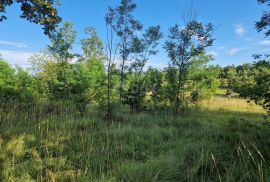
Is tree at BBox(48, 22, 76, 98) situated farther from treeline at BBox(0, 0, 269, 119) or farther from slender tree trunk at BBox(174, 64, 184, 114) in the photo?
slender tree trunk at BBox(174, 64, 184, 114)

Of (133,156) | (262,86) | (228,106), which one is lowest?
(133,156)

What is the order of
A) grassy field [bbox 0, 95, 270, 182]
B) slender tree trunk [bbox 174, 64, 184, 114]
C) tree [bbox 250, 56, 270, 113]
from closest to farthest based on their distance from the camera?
1. grassy field [bbox 0, 95, 270, 182]
2. tree [bbox 250, 56, 270, 113]
3. slender tree trunk [bbox 174, 64, 184, 114]

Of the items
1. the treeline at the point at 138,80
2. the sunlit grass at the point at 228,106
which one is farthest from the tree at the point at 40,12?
the sunlit grass at the point at 228,106

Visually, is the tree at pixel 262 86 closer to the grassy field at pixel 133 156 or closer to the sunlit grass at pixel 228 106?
the grassy field at pixel 133 156

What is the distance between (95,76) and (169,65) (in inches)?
237

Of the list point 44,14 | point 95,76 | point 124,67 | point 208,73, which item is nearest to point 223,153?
point 44,14

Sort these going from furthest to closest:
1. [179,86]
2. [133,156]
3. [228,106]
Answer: [228,106]
[179,86]
[133,156]

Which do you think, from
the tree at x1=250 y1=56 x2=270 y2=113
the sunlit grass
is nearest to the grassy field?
the tree at x1=250 y1=56 x2=270 y2=113

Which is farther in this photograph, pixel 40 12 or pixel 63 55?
pixel 63 55

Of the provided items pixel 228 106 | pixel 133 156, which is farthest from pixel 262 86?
pixel 228 106

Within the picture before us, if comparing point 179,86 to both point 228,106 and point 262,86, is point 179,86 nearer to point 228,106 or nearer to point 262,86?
point 262,86

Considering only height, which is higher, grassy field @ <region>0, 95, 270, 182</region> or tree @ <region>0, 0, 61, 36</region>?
tree @ <region>0, 0, 61, 36</region>

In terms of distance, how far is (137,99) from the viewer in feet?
33.3

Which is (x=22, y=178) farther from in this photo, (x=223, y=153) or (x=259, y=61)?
(x=259, y=61)
